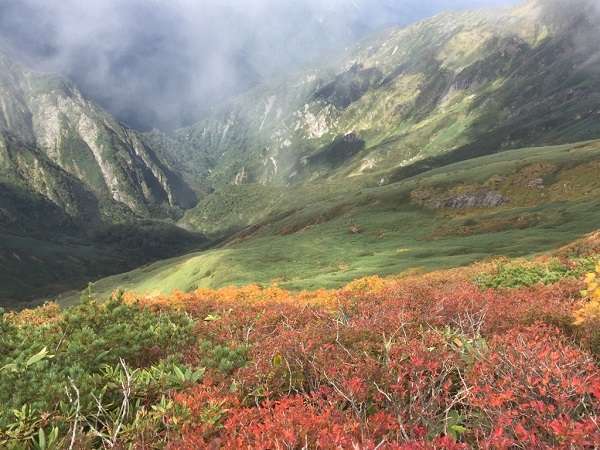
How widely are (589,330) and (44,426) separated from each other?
1048cm

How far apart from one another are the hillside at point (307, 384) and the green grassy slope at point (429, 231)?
1199 inches

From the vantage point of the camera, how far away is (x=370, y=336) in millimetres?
10609

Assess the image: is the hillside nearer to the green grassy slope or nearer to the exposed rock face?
the green grassy slope

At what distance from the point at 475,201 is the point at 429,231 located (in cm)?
1771

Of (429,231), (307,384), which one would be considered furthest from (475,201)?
(307,384)

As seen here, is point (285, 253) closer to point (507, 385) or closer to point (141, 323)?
point (141, 323)

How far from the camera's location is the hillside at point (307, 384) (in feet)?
20.5

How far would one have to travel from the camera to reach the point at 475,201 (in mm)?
84375

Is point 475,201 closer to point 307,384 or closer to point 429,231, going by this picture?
point 429,231

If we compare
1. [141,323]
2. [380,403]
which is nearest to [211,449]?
[380,403]

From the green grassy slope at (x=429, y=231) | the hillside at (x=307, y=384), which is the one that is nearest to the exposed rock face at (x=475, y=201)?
the green grassy slope at (x=429, y=231)

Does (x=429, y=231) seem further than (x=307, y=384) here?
Yes

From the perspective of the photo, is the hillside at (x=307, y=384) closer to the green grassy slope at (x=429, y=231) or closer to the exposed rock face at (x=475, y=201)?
the green grassy slope at (x=429, y=231)

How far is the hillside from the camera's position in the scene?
6258 millimetres
